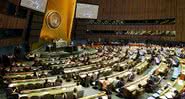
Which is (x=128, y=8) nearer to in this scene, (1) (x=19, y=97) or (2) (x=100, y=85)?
(2) (x=100, y=85)

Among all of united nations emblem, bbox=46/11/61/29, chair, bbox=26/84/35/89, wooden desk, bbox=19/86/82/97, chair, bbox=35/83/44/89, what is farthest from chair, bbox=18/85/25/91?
united nations emblem, bbox=46/11/61/29

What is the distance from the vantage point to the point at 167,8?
108 feet

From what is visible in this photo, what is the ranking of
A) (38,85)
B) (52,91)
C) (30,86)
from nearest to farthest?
(52,91) → (30,86) → (38,85)

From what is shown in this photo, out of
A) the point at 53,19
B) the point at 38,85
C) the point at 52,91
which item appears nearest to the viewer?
the point at 52,91

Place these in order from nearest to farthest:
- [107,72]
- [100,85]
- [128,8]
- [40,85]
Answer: [40,85] → [100,85] → [107,72] → [128,8]

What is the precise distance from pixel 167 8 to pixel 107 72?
22969mm

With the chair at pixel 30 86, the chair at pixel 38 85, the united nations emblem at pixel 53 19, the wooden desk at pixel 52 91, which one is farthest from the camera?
the united nations emblem at pixel 53 19

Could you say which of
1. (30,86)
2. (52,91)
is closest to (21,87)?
(30,86)

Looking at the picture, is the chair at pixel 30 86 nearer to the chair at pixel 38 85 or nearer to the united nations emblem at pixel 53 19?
the chair at pixel 38 85

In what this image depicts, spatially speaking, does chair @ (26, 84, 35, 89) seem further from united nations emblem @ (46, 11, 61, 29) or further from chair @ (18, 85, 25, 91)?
united nations emblem @ (46, 11, 61, 29)

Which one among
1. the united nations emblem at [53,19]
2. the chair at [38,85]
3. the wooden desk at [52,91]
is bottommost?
the wooden desk at [52,91]

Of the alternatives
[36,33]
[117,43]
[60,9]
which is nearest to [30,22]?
[36,33]

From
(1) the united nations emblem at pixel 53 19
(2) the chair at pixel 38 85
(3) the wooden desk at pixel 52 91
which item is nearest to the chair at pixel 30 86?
(2) the chair at pixel 38 85

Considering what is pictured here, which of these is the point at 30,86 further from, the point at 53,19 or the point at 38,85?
the point at 53,19
